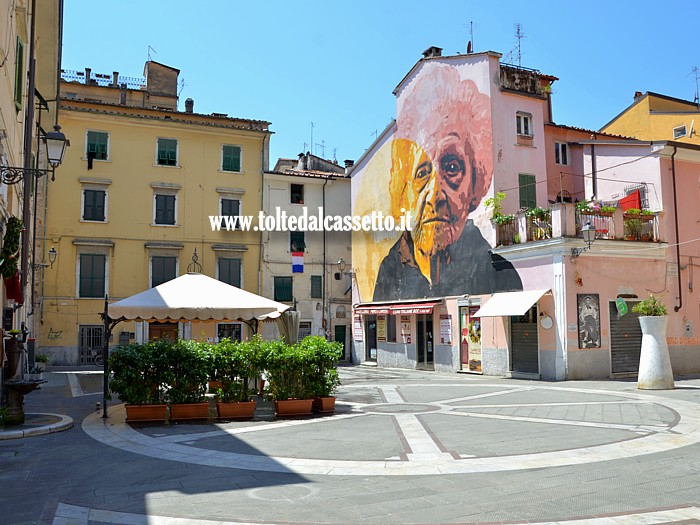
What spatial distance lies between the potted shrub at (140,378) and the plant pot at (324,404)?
2943 millimetres

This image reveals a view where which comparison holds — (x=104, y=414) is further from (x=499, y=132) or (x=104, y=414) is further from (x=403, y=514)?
(x=499, y=132)

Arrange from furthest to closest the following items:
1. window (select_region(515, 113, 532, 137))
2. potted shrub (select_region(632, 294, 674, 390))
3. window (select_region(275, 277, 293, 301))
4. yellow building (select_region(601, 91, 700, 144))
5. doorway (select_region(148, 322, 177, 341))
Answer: window (select_region(275, 277, 293, 301)) → doorway (select_region(148, 322, 177, 341)) → yellow building (select_region(601, 91, 700, 144)) → window (select_region(515, 113, 532, 137)) → potted shrub (select_region(632, 294, 674, 390))

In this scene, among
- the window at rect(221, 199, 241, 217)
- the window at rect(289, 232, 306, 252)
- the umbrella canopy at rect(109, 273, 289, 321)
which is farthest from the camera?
the window at rect(289, 232, 306, 252)

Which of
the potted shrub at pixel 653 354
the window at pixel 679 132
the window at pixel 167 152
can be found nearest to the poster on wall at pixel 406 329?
the potted shrub at pixel 653 354

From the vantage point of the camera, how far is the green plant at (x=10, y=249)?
11173mm

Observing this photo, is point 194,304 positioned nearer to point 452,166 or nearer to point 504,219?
point 504,219

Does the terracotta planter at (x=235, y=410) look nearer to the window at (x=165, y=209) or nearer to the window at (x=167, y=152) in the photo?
the window at (x=165, y=209)

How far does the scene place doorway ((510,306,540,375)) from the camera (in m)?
20.8

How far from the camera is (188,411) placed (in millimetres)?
11523

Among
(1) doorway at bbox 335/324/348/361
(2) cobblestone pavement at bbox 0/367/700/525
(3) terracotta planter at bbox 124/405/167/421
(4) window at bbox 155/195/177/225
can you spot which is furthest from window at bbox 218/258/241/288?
(3) terracotta planter at bbox 124/405/167/421

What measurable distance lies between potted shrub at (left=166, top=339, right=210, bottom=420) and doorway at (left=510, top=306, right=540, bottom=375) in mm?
12628

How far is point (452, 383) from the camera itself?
19766 millimetres

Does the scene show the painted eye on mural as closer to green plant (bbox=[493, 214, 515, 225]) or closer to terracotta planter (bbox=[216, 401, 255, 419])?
green plant (bbox=[493, 214, 515, 225])

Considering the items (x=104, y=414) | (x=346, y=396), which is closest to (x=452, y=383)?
(x=346, y=396)
